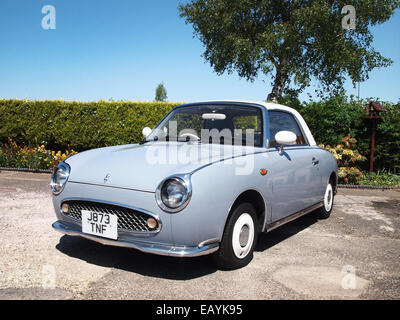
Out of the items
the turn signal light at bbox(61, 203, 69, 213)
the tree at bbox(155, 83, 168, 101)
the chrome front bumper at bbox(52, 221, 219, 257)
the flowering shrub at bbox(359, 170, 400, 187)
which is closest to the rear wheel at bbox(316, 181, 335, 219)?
the chrome front bumper at bbox(52, 221, 219, 257)

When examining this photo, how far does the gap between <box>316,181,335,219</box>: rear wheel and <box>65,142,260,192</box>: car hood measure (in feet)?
7.30

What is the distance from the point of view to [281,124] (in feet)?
14.4

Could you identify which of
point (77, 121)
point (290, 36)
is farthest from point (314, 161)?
point (290, 36)

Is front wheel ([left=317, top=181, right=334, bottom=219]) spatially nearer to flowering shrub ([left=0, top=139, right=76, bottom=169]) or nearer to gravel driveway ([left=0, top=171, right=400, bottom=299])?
gravel driveway ([left=0, top=171, right=400, bottom=299])

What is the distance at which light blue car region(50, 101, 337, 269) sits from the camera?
9.34 feet

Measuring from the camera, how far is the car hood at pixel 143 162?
2.96m

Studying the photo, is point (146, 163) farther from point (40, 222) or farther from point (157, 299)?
point (40, 222)

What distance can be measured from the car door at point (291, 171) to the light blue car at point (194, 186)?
0.04 feet

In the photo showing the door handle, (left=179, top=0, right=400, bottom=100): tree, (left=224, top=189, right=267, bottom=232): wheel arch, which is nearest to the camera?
(left=224, top=189, right=267, bottom=232): wheel arch

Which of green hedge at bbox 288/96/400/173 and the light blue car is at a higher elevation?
green hedge at bbox 288/96/400/173

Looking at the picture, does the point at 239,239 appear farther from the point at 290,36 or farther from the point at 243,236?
the point at 290,36

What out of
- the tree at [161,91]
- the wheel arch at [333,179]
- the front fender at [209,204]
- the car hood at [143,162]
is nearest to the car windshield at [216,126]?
the car hood at [143,162]

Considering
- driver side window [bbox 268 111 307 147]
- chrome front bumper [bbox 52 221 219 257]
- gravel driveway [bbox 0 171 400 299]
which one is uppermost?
driver side window [bbox 268 111 307 147]
